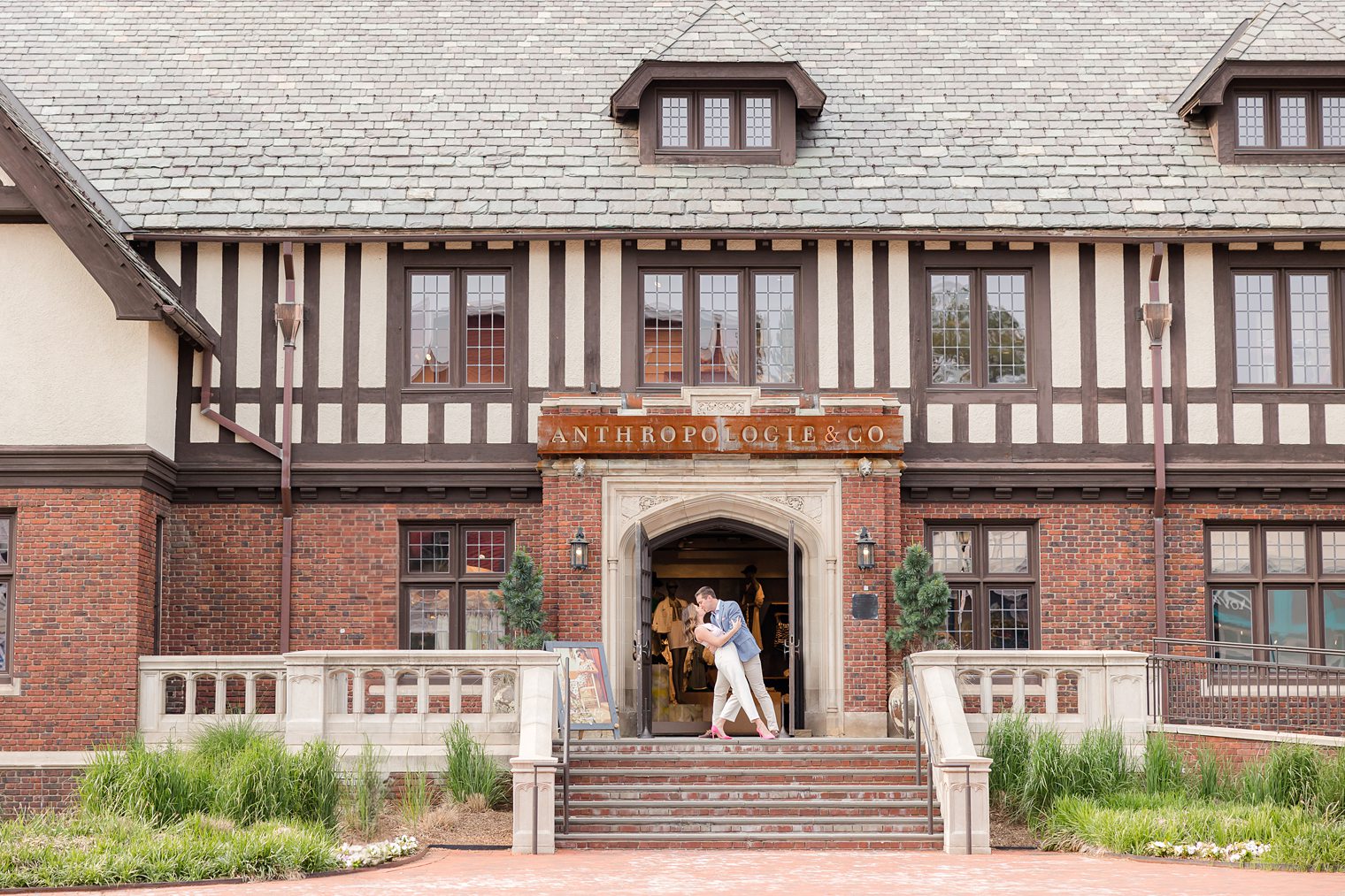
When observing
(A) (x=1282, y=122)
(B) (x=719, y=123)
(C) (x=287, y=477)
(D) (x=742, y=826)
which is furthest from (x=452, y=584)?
(A) (x=1282, y=122)

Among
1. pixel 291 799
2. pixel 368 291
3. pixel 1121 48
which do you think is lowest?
pixel 291 799

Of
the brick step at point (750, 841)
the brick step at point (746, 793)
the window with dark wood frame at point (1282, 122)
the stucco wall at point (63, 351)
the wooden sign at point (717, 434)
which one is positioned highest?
the window with dark wood frame at point (1282, 122)

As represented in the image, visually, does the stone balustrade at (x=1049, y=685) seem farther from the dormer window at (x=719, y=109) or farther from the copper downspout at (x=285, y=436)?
the copper downspout at (x=285, y=436)

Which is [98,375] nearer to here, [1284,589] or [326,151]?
[326,151]

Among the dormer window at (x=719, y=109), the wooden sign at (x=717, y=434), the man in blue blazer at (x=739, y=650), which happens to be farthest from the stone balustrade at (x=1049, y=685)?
the dormer window at (x=719, y=109)

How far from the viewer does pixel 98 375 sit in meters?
18.3

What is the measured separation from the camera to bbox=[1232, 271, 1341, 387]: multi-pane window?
20266 mm

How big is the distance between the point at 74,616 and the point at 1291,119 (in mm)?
15850

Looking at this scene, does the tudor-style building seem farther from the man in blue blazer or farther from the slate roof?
the man in blue blazer

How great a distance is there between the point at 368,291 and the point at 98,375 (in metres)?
3.44

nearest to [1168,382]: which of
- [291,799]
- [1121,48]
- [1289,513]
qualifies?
[1289,513]

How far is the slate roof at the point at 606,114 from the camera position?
20250 millimetres

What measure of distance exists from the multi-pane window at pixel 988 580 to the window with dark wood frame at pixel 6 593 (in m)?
10.4

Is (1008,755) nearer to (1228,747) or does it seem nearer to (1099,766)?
(1099,766)
